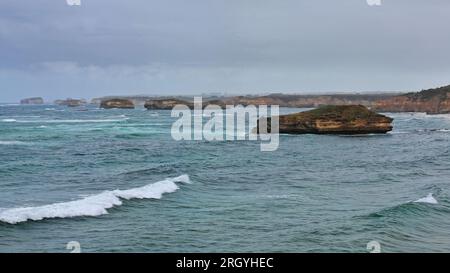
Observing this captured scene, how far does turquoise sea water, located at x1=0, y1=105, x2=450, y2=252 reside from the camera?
13.6 m

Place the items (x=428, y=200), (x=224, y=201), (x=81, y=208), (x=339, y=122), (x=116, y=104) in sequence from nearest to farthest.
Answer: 1. (x=81, y=208)
2. (x=428, y=200)
3. (x=224, y=201)
4. (x=339, y=122)
5. (x=116, y=104)

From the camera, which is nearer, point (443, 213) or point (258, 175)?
point (443, 213)

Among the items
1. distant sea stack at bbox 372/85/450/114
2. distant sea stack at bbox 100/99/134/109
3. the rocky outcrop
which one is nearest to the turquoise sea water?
distant sea stack at bbox 372/85/450/114

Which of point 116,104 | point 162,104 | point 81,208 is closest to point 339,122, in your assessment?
point 81,208

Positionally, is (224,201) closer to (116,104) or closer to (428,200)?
(428,200)

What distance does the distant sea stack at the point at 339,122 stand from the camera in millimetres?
56188

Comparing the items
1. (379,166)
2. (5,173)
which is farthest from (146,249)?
(379,166)

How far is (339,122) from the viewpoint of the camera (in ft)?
186

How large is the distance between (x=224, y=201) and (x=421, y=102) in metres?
130

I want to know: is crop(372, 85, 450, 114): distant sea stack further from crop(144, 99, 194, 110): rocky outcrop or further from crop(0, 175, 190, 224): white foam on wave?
crop(0, 175, 190, 224): white foam on wave

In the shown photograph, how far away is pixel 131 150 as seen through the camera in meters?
41.8

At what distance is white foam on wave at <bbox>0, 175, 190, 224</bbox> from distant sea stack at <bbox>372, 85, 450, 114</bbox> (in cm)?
11472
